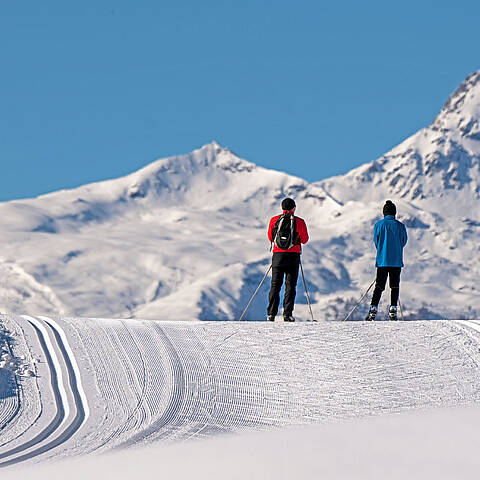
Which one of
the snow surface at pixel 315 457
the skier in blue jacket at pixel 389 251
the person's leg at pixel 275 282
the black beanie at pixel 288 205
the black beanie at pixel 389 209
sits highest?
the black beanie at pixel 389 209

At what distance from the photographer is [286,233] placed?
51.0 feet

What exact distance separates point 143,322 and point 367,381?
4212 mm

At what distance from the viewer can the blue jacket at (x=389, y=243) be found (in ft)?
54.7

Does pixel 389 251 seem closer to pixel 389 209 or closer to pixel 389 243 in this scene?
pixel 389 243

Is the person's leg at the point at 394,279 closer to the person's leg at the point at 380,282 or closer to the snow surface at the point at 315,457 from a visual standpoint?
the person's leg at the point at 380,282

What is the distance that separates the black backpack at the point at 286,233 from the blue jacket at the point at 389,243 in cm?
192

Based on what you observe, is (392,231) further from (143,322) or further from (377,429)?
(377,429)

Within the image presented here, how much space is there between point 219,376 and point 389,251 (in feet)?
18.2

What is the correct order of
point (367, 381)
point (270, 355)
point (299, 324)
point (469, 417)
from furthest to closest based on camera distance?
point (299, 324) → point (270, 355) → point (367, 381) → point (469, 417)

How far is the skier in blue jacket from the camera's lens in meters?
16.7

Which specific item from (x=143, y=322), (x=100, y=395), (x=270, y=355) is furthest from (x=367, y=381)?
(x=143, y=322)

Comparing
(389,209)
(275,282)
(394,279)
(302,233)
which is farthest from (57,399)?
(389,209)

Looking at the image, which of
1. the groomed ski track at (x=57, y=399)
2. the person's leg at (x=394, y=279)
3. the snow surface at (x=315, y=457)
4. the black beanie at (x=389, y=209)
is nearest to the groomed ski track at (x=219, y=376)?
the groomed ski track at (x=57, y=399)

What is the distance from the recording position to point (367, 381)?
12.0 metres
